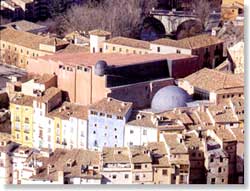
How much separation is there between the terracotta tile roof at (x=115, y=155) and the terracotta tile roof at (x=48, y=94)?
1129 mm

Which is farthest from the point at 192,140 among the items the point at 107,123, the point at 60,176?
the point at 60,176

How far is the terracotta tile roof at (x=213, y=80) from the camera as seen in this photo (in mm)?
6793

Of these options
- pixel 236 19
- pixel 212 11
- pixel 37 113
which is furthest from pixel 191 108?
pixel 212 11

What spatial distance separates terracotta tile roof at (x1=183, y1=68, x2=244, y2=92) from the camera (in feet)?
22.3

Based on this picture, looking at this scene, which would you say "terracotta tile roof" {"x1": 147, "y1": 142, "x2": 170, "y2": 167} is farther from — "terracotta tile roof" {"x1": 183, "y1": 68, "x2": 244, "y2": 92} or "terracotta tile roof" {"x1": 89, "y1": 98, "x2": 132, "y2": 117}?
"terracotta tile roof" {"x1": 183, "y1": 68, "x2": 244, "y2": 92}

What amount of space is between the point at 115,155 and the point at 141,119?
678 mm

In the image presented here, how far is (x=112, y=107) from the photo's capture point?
6.41 meters

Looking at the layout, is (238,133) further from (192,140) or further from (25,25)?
(25,25)

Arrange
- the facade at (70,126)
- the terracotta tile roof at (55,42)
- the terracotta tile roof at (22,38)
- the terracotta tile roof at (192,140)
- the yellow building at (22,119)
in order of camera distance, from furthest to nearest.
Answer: the terracotta tile roof at (22,38), the terracotta tile roof at (55,42), the yellow building at (22,119), the facade at (70,126), the terracotta tile roof at (192,140)

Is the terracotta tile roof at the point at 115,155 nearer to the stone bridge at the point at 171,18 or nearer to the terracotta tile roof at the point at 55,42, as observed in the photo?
the terracotta tile roof at the point at 55,42

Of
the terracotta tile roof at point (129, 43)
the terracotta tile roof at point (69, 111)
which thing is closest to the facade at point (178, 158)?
Answer: the terracotta tile roof at point (69, 111)

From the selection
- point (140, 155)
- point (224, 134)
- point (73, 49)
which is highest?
point (73, 49)

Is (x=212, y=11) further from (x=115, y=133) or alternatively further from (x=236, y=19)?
(x=115, y=133)

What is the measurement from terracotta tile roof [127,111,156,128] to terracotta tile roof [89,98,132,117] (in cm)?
6
